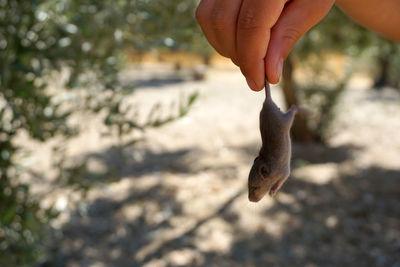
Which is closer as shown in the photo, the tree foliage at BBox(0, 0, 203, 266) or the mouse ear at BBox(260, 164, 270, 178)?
the mouse ear at BBox(260, 164, 270, 178)

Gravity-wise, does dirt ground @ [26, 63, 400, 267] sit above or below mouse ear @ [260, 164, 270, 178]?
below

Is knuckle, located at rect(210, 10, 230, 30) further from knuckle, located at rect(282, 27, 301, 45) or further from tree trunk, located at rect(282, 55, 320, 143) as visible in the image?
tree trunk, located at rect(282, 55, 320, 143)

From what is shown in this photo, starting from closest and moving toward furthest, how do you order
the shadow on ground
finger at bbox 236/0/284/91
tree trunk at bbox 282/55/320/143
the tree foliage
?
finger at bbox 236/0/284/91 → the tree foliage → the shadow on ground → tree trunk at bbox 282/55/320/143

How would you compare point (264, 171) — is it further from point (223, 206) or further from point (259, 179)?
point (223, 206)

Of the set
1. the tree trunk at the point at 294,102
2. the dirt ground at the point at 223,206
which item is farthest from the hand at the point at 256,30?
the tree trunk at the point at 294,102

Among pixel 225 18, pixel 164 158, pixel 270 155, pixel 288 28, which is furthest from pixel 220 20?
pixel 164 158

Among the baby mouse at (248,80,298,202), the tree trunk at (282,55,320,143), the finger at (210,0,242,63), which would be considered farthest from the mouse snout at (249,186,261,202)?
the tree trunk at (282,55,320,143)

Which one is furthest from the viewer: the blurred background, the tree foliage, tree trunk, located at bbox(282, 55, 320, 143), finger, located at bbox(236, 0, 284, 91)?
tree trunk, located at bbox(282, 55, 320, 143)

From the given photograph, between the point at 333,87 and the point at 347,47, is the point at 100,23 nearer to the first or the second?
the point at 347,47
